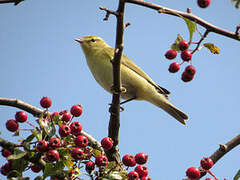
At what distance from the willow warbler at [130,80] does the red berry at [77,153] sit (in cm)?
279

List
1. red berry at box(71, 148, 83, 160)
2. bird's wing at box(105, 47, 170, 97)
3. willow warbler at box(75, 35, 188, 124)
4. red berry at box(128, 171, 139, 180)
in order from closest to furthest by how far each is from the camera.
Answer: red berry at box(71, 148, 83, 160) < red berry at box(128, 171, 139, 180) < willow warbler at box(75, 35, 188, 124) < bird's wing at box(105, 47, 170, 97)

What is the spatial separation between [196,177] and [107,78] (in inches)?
111

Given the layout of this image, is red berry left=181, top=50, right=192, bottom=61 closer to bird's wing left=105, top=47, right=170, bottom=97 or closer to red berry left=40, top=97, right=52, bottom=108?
red berry left=40, top=97, right=52, bottom=108

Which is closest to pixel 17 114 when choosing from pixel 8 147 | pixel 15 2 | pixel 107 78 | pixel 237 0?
pixel 8 147

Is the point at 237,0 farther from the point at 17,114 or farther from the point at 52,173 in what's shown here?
the point at 17,114

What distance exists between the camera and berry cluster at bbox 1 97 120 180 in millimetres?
2266

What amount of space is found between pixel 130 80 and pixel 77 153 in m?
3.11

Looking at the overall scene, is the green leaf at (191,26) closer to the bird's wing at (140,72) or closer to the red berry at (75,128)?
the red berry at (75,128)

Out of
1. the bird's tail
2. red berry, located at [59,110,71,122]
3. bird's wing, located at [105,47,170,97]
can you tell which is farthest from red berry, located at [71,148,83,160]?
bird's wing, located at [105,47,170,97]

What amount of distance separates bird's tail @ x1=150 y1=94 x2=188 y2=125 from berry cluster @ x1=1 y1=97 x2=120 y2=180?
2.92 metres

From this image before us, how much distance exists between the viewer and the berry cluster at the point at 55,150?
227 cm

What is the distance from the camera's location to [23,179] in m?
2.09

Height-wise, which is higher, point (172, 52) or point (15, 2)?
point (15, 2)

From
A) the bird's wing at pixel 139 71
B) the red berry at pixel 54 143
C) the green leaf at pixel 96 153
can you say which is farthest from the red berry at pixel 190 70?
the bird's wing at pixel 139 71
